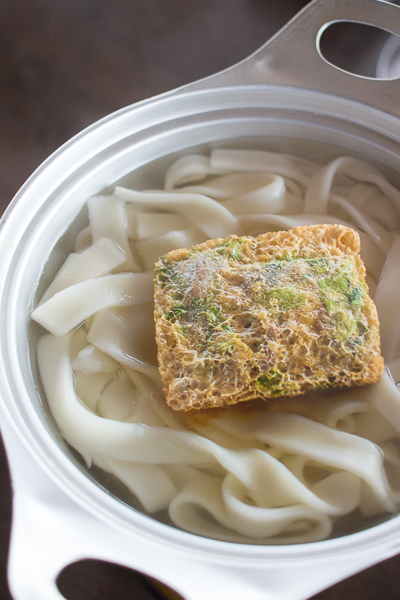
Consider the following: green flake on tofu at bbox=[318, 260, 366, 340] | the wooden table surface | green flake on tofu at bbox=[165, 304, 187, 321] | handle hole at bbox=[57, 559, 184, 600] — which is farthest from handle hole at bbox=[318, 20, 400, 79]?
handle hole at bbox=[57, 559, 184, 600]

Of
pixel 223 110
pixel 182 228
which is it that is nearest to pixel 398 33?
pixel 223 110

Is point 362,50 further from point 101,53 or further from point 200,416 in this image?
point 200,416

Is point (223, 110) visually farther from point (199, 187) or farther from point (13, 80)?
point (13, 80)

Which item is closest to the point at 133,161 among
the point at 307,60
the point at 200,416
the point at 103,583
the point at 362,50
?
the point at 307,60

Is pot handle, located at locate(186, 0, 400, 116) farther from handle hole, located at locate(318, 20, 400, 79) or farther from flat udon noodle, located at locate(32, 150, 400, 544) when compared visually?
flat udon noodle, located at locate(32, 150, 400, 544)

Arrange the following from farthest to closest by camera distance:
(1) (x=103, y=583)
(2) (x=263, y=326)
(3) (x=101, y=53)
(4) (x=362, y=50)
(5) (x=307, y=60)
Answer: (3) (x=101, y=53) → (4) (x=362, y=50) → (5) (x=307, y=60) → (1) (x=103, y=583) → (2) (x=263, y=326)

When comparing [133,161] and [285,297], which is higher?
[133,161]

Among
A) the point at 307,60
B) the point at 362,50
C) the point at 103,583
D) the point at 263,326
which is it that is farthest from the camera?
the point at 362,50
